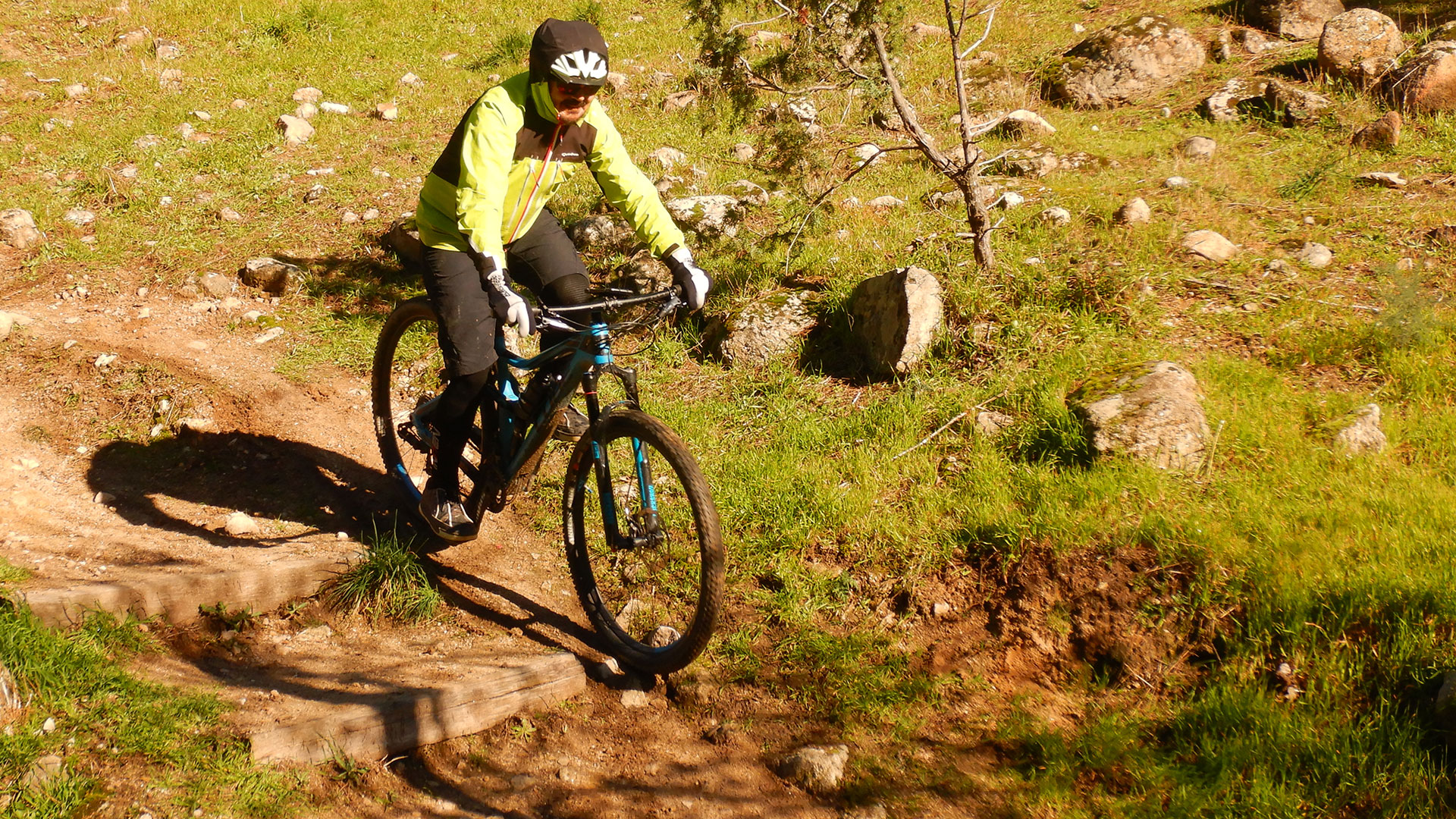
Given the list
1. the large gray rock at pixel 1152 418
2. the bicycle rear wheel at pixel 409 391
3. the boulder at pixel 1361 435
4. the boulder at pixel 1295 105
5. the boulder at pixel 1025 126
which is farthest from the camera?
the boulder at pixel 1025 126

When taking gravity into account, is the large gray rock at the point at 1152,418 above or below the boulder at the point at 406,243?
below

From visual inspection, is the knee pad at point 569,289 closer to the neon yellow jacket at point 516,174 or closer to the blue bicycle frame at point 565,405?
the blue bicycle frame at point 565,405

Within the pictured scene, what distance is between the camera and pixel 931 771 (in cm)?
322

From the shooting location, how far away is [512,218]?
394 centimetres

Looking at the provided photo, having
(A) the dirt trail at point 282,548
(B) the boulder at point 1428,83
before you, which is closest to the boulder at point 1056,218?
(B) the boulder at point 1428,83

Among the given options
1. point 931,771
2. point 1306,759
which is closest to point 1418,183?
point 1306,759

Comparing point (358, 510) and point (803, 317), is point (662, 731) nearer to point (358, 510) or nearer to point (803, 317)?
point (358, 510)

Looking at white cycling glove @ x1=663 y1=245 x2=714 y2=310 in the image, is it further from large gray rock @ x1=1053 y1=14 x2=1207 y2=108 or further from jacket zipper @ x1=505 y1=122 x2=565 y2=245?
large gray rock @ x1=1053 y1=14 x2=1207 y2=108

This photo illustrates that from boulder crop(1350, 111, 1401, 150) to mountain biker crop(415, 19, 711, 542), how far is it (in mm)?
5570

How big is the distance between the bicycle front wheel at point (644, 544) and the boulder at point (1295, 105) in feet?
19.4

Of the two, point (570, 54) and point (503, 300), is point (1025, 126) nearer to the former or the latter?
point (570, 54)

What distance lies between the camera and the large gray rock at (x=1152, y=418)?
163 inches

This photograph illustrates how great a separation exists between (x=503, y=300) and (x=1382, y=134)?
6.45 meters

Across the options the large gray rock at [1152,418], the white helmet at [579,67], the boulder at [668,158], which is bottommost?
the large gray rock at [1152,418]
